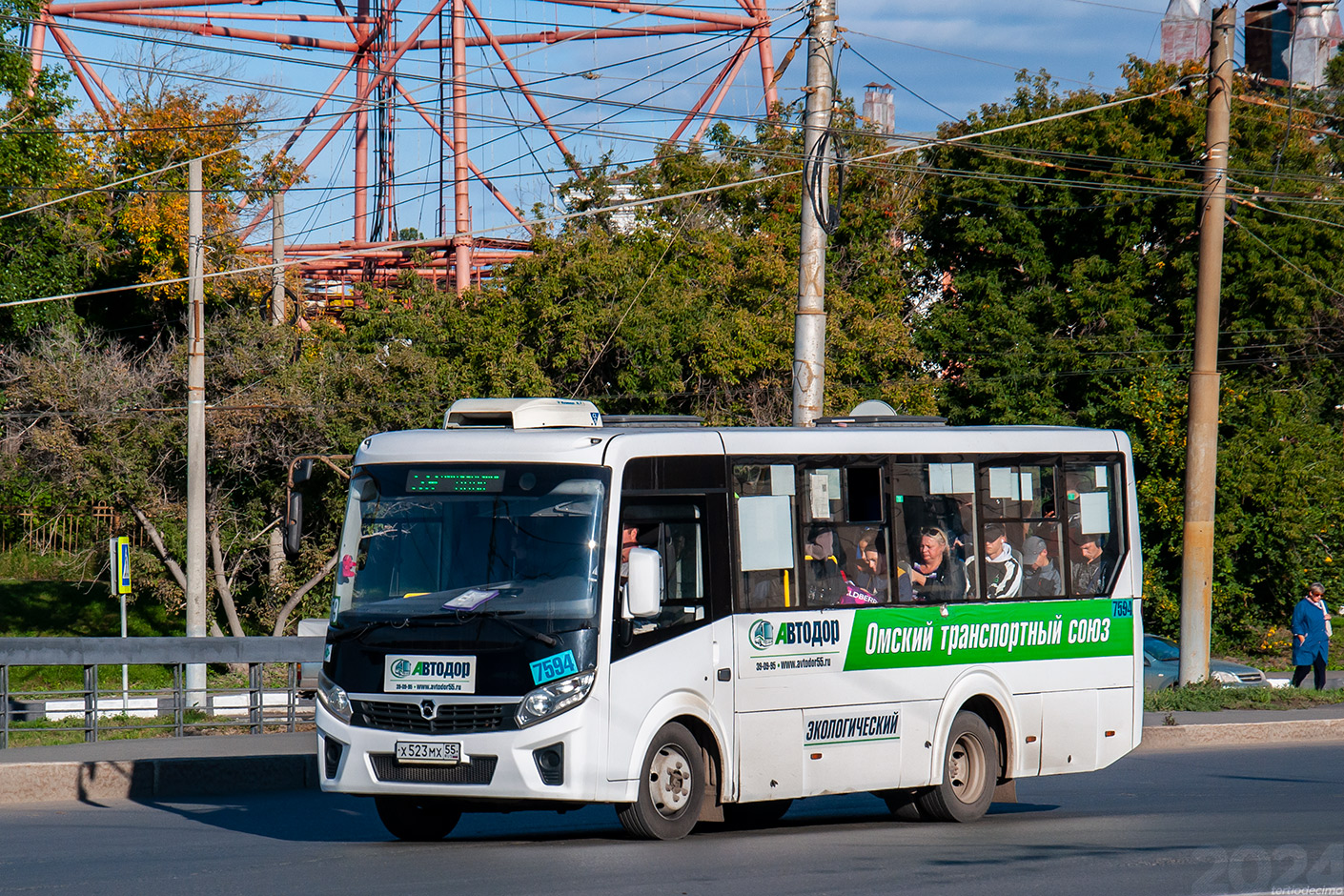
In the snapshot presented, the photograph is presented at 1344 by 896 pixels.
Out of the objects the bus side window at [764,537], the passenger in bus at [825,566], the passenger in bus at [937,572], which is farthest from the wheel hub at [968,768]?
the bus side window at [764,537]

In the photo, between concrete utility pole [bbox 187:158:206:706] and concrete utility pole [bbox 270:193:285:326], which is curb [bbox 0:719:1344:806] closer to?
concrete utility pole [bbox 187:158:206:706]

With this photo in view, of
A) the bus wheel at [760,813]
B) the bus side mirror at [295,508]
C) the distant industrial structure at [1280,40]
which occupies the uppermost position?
the distant industrial structure at [1280,40]

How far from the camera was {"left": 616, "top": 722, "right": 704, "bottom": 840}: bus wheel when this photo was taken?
9.48m

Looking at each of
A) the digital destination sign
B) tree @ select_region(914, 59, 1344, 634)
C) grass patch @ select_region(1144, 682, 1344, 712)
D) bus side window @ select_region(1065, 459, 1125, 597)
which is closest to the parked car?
grass patch @ select_region(1144, 682, 1344, 712)

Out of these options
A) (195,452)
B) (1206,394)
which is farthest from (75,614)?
(1206,394)

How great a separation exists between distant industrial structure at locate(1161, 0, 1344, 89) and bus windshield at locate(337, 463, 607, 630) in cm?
3951

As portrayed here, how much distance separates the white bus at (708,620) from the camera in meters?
9.18

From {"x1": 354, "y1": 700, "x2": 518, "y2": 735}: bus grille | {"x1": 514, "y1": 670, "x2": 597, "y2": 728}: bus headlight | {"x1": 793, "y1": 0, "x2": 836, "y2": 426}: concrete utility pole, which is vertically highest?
{"x1": 793, "y1": 0, "x2": 836, "y2": 426}: concrete utility pole

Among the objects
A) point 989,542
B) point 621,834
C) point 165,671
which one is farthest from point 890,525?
point 165,671

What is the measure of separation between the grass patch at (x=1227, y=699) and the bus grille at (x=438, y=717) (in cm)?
1177

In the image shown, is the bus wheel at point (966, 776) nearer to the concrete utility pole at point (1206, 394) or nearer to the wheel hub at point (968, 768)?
the wheel hub at point (968, 768)

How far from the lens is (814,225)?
16.9m

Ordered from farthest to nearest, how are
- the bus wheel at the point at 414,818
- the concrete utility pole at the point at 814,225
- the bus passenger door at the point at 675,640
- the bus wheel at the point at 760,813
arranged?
1. the concrete utility pole at the point at 814,225
2. the bus wheel at the point at 760,813
3. the bus wheel at the point at 414,818
4. the bus passenger door at the point at 675,640

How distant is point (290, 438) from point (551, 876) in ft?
85.2
